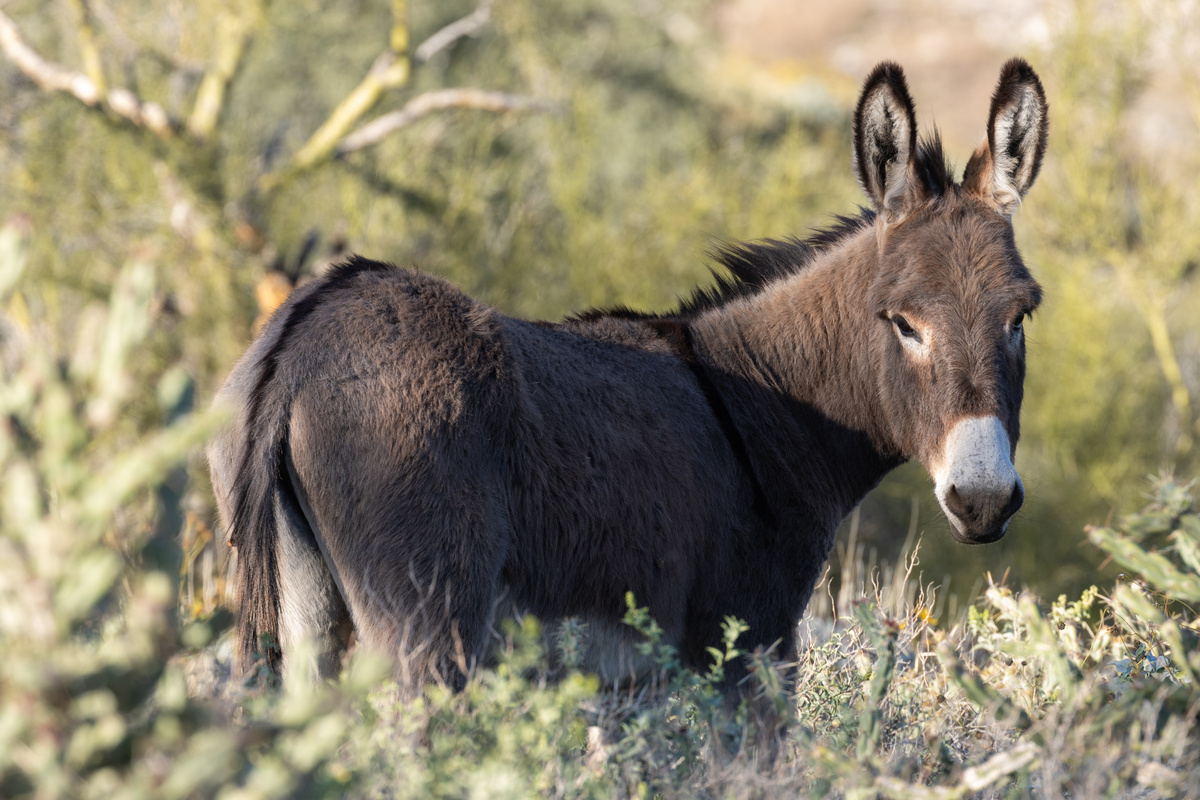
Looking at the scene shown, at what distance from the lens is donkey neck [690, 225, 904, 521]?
3.48m

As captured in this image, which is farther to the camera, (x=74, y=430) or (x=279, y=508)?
(x=279, y=508)

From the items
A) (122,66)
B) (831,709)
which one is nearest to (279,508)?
(831,709)

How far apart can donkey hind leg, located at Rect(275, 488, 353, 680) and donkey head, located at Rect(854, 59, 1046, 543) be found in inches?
68.3

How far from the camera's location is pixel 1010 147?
3.50 metres

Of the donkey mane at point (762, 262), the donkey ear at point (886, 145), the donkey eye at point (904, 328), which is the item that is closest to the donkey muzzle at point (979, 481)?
the donkey eye at point (904, 328)

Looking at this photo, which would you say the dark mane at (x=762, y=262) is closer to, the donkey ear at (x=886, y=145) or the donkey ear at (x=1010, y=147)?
the donkey ear at (x=886, y=145)

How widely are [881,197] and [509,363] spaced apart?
1.52 meters

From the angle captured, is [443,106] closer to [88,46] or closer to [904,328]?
[88,46]

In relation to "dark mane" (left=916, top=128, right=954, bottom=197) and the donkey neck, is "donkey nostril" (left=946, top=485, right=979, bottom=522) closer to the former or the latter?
the donkey neck

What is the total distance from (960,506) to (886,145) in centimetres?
132

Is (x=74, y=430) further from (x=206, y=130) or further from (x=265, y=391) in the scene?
(x=206, y=130)

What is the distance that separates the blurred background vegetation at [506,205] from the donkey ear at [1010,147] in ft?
14.2

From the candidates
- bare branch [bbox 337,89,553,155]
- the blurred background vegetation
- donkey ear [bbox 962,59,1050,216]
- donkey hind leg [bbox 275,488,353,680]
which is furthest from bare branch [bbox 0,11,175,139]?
donkey ear [bbox 962,59,1050,216]

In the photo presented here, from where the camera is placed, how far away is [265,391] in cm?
249
